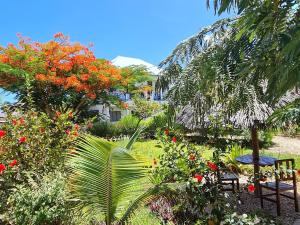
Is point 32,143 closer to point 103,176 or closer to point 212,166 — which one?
point 103,176

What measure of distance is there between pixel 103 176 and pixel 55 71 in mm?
14189

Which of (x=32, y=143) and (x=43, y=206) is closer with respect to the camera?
(x=43, y=206)

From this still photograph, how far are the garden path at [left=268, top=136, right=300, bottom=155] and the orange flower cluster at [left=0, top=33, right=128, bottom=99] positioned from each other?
9.62m

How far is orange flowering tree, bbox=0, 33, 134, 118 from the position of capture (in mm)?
Answer: 16578

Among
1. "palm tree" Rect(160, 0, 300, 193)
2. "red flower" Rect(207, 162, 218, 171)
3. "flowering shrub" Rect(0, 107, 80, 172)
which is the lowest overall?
"red flower" Rect(207, 162, 218, 171)

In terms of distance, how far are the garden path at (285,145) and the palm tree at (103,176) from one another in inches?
579

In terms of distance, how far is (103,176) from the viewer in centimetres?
374

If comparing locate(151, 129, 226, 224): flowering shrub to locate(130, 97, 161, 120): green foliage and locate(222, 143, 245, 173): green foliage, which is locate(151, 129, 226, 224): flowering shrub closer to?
locate(222, 143, 245, 173): green foliage

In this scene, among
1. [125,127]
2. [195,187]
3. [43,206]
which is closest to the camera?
[43,206]

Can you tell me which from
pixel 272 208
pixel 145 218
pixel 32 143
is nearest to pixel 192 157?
pixel 145 218

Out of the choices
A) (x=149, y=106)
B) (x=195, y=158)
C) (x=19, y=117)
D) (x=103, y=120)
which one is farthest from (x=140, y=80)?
(x=195, y=158)

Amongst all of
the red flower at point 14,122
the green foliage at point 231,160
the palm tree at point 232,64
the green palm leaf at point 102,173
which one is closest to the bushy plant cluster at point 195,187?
the green foliage at point 231,160

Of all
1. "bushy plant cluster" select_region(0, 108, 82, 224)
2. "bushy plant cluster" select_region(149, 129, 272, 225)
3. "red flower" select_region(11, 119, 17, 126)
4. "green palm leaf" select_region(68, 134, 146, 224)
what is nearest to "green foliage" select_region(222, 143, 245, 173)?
"bushy plant cluster" select_region(149, 129, 272, 225)

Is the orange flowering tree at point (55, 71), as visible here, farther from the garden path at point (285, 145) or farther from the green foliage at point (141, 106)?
the garden path at point (285, 145)
